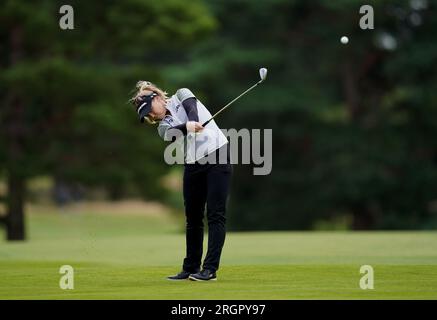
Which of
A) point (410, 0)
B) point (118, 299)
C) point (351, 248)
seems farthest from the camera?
point (410, 0)

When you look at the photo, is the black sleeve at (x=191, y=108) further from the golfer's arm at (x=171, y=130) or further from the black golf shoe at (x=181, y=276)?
the black golf shoe at (x=181, y=276)

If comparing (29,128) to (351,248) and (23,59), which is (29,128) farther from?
(351,248)

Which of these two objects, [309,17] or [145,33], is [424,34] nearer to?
[309,17]

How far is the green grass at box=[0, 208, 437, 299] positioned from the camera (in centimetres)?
929

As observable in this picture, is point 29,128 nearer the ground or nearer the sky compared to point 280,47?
nearer the ground

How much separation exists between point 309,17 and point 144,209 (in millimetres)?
21403

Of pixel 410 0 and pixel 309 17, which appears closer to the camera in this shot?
pixel 410 0

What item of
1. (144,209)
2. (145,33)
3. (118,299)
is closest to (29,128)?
(145,33)

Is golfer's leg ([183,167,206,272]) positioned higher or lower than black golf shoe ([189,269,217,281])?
higher

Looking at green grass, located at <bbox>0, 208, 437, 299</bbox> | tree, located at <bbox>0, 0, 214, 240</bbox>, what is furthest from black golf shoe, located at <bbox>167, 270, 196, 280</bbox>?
tree, located at <bbox>0, 0, 214, 240</bbox>

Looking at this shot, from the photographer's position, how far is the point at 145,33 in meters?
27.5

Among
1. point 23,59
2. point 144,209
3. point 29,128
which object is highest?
point 23,59

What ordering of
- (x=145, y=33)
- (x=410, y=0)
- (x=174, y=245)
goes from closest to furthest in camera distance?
(x=174, y=245), (x=145, y=33), (x=410, y=0)

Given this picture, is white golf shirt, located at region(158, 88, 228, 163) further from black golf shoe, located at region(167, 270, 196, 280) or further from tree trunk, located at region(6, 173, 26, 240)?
tree trunk, located at region(6, 173, 26, 240)
